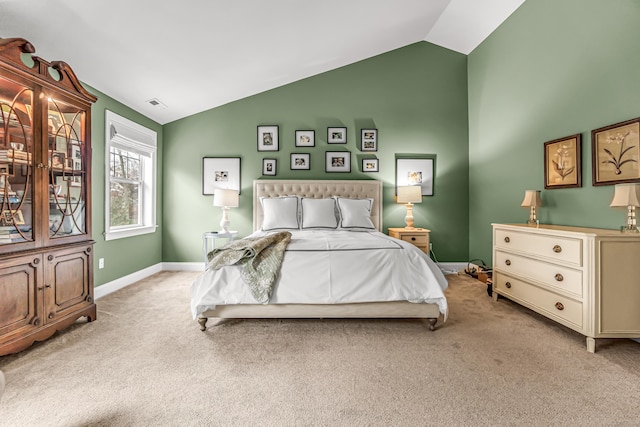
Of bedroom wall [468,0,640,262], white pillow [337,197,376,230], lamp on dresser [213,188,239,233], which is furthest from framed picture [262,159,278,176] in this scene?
bedroom wall [468,0,640,262]

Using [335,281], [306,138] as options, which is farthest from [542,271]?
[306,138]

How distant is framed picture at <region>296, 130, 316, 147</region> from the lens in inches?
177

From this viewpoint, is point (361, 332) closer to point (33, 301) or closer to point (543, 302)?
point (543, 302)

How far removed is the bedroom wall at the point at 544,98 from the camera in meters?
2.41

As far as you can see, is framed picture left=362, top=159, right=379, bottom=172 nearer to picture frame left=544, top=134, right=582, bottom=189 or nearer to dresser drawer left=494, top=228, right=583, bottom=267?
dresser drawer left=494, top=228, right=583, bottom=267

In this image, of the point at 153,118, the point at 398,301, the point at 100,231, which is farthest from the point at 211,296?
the point at 153,118

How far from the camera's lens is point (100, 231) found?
3.29 m

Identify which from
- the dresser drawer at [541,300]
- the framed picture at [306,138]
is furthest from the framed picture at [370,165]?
the dresser drawer at [541,300]

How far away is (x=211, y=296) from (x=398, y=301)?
149 cm

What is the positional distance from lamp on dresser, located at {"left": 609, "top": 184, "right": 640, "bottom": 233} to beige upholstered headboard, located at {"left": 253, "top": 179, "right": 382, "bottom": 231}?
2654 mm

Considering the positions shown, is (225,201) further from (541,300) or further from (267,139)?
(541,300)

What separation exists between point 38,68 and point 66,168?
73 cm

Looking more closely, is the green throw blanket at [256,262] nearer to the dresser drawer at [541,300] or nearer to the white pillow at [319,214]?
the white pillow at [319,214]

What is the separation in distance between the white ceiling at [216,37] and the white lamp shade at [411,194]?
2.10 m
